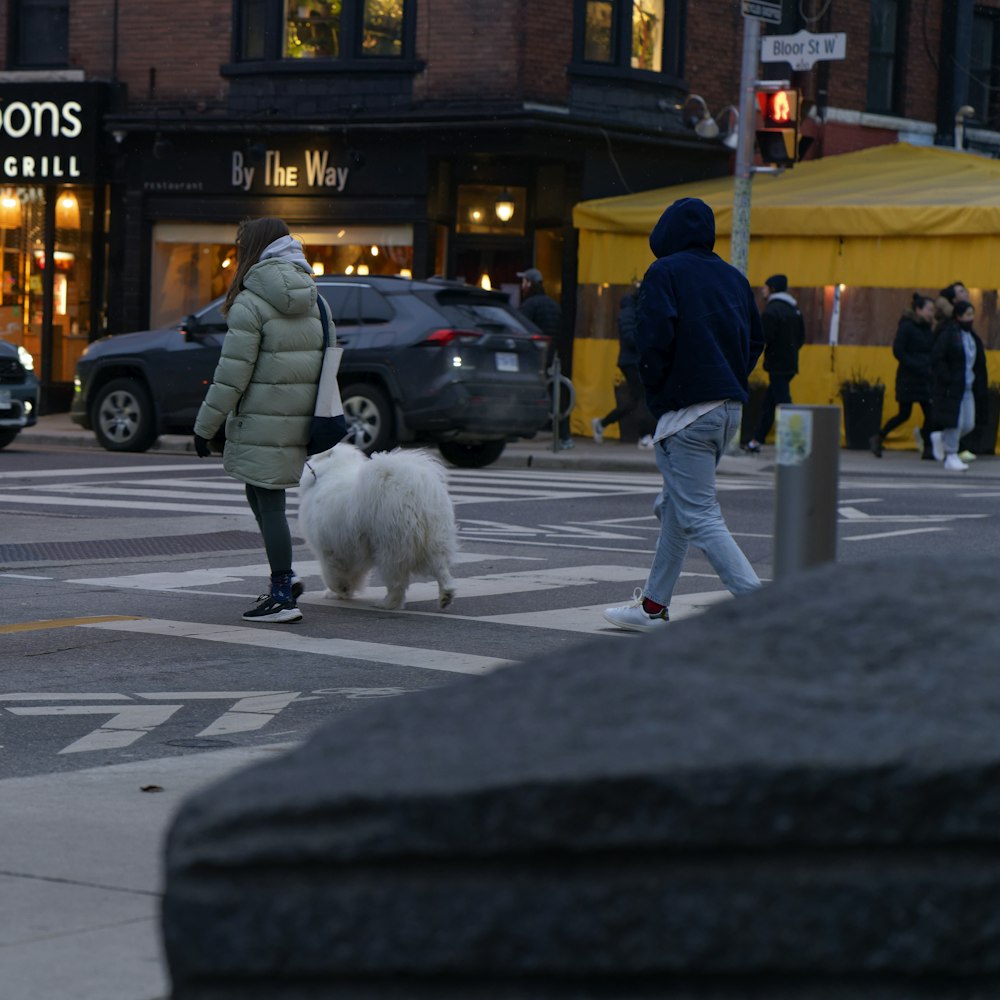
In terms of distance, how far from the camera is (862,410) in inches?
912

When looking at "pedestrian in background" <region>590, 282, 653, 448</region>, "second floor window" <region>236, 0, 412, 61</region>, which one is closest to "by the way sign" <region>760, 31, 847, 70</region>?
"pedestrian in background" <region>590, 282, 653, 448</region>

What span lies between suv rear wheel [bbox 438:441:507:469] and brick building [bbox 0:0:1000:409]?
527 centimetres

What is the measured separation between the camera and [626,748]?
6.97 feet

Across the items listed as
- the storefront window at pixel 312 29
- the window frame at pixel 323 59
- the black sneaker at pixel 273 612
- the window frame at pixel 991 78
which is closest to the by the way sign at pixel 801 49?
the window frame at pixel 323 59

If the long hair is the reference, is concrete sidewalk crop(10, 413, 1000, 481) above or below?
below

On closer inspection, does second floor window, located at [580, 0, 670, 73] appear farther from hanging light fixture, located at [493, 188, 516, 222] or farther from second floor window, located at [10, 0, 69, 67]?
second floor window, located at [10, 0, 69, 67]

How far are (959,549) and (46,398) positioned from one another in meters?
17.0

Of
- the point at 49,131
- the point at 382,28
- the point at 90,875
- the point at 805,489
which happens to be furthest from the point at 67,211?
the point at 805,489

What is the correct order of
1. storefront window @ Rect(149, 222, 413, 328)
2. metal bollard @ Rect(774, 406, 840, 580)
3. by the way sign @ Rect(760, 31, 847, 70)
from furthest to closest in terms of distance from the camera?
storefront window @ Rect(149, 222, 413, 328) < by the way sign @ Rect(760, 31, 847, 70) < metal bollard @ Rect(774, 406, 840, 580)

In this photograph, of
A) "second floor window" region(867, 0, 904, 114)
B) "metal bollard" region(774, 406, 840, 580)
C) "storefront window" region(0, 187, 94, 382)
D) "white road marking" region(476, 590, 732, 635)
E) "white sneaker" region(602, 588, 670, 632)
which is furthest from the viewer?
"second floor window" region(867, 0, 904, 114)

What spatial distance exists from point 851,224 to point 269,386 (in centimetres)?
1518

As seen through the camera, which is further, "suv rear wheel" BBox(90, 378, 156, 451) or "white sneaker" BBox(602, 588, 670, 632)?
"suv rear wheel" BBox(90, 378, 156, 451)

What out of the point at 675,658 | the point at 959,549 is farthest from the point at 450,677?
the point at 959,549

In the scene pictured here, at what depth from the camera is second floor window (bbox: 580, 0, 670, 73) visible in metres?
24.8
